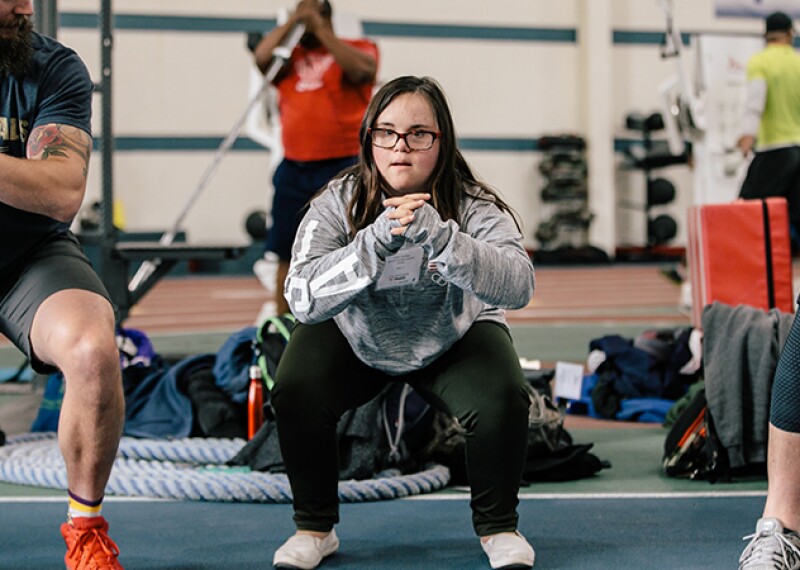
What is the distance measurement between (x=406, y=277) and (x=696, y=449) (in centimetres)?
120

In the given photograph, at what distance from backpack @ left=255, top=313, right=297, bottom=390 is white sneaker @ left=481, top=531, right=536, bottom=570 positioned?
1.07 metres

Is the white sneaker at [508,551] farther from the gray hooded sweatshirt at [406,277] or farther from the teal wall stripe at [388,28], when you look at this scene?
the teal wall stripe at [388,28]

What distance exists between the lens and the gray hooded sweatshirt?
73.1 inches

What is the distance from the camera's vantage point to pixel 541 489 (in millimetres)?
2666

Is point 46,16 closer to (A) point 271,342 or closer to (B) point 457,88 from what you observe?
(A) point 271,342

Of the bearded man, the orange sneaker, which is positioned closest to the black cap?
the bearded man

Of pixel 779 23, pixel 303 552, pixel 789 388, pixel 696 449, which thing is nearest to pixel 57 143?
pixel 303 552

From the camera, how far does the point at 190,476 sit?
2609 millimetres

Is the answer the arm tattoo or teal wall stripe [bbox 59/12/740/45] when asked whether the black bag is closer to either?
the arm tattoo

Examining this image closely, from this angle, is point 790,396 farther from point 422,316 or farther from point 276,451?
point 276,451

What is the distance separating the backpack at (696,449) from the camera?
2.71 m

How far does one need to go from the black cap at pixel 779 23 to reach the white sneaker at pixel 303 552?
4.13 metres

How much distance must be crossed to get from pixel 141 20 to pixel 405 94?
923cm

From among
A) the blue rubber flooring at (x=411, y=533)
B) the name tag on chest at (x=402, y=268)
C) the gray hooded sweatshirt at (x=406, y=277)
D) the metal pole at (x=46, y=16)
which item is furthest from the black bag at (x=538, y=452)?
the metal pole at (x=46, y=16)
